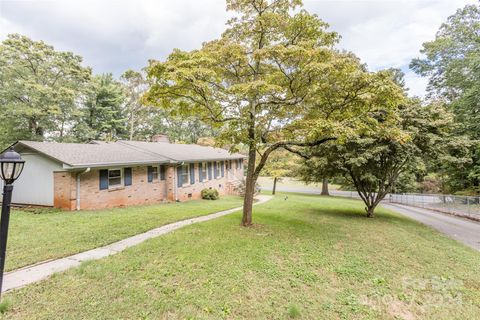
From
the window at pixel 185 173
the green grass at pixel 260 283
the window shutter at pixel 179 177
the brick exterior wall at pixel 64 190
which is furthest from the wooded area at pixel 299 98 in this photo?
the window at pixel 185 173

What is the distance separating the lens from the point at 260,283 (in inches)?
179

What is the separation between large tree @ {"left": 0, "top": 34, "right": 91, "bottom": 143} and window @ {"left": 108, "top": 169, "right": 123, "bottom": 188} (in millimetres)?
12852

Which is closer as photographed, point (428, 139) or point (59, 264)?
point (59, 264)

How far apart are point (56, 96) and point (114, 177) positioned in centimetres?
1439

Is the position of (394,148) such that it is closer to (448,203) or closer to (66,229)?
(448,203)

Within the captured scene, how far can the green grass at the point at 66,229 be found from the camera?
18.1ft

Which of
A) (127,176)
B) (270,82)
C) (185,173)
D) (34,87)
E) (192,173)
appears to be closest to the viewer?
(270,82)

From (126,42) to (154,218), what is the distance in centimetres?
1442

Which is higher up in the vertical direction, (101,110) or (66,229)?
(101,110)

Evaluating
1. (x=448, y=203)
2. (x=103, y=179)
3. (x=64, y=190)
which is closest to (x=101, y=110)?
(x=103, y=179)

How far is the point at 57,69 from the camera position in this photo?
70.9 ft

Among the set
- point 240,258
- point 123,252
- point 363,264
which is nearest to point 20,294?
point 123,252

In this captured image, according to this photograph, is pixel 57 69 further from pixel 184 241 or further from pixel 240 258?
pixel 240 258


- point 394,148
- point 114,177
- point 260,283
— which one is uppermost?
point 394,148
